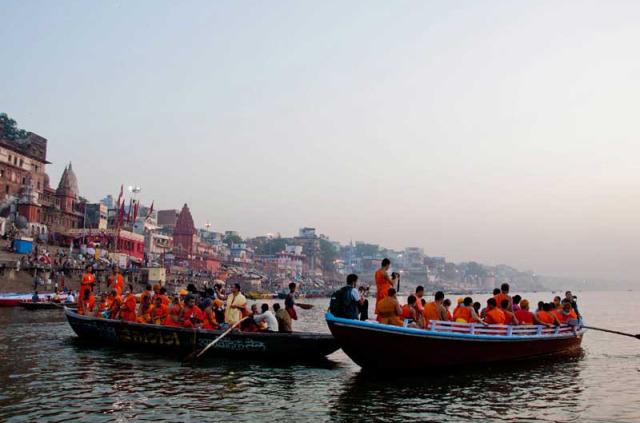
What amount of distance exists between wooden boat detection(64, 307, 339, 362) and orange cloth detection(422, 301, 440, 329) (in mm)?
2592

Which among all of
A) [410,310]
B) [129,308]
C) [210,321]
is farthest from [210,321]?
[410,310]

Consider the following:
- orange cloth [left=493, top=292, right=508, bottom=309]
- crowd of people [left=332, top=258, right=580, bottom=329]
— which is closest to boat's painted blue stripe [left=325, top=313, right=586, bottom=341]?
Result: crowd of people [left=332, top=258, right=580, bottom=329]

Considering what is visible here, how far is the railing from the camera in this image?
45.4ft

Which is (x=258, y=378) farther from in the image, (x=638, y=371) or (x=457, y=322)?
(x=638, y=371)

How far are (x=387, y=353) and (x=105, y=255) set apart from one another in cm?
6293

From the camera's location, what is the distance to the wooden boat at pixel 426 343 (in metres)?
13.1

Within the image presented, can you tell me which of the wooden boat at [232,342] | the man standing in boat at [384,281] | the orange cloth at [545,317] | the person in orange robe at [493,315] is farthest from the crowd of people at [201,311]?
the orange cloth at [545,317]

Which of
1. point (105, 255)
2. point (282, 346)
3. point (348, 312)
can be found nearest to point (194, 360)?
point (282, 346)

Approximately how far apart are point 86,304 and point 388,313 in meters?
12.4

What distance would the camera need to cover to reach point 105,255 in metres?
69.9

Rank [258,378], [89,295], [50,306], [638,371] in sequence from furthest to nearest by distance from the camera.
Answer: [50,306], [89,295], [638,371], [258,378]

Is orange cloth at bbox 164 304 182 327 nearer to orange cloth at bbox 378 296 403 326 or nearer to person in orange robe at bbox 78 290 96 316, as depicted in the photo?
person in orange robe at bbox 78 290 96 316

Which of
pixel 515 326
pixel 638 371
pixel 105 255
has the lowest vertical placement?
pixel 638 371

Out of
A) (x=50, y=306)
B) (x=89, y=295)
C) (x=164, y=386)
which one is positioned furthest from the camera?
(x=50, y=306)
